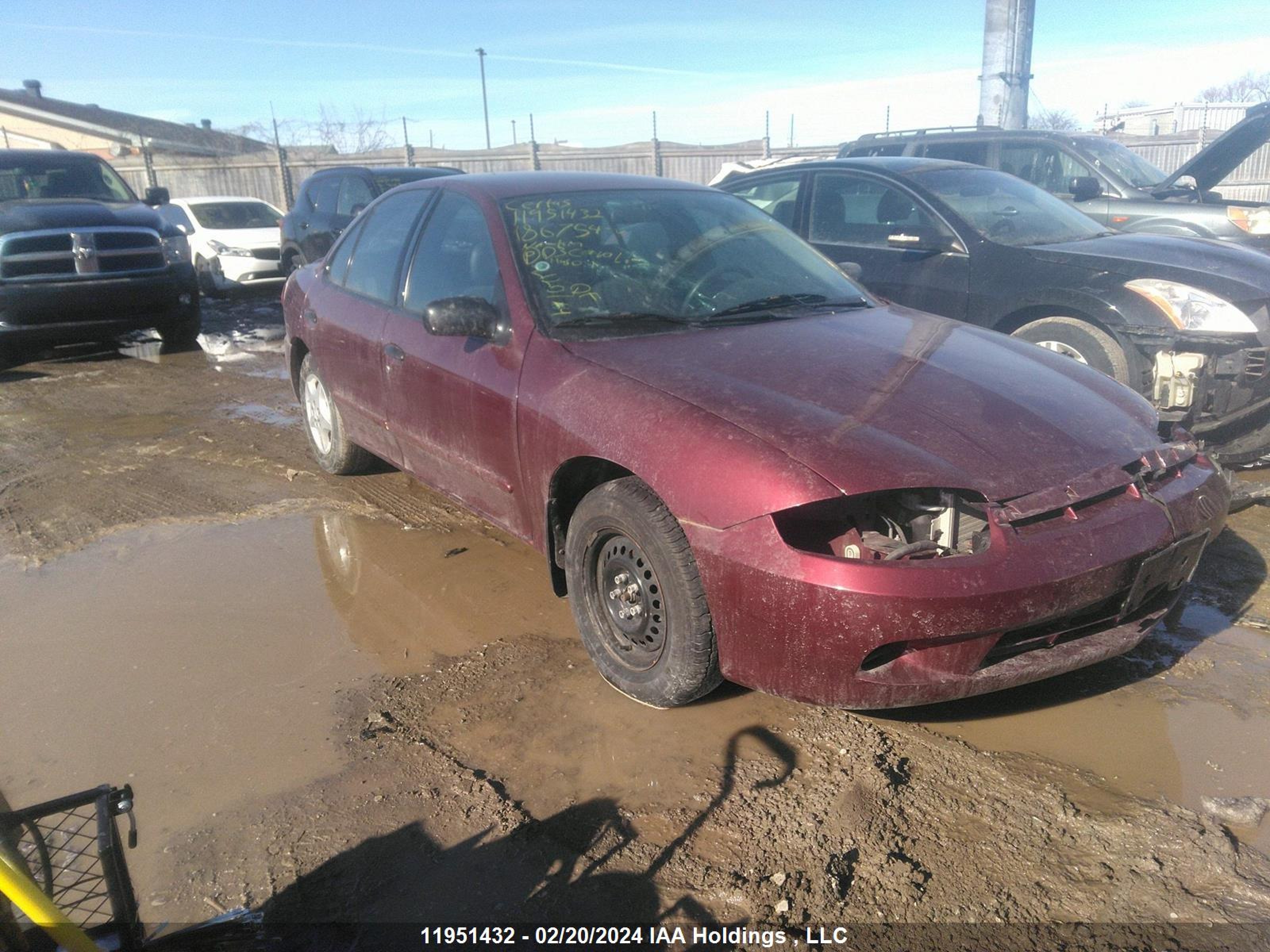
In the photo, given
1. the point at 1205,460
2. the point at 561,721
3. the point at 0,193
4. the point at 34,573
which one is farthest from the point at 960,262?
the point at 0,193

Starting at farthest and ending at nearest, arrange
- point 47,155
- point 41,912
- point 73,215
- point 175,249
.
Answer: point 47,155 → point 175,249 → point 73,215 → point 41,912

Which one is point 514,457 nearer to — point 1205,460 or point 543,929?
point 543,929

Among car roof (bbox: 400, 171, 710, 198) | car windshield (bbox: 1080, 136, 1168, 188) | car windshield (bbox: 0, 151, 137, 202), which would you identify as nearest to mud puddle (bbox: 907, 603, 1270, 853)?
car roof (bbox: 400, 171, 710, 198)

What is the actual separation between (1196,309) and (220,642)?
477 centimetres

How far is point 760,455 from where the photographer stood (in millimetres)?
2537

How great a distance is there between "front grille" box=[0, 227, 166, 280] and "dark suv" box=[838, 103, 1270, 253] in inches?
254

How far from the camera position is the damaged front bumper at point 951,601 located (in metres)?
2.40

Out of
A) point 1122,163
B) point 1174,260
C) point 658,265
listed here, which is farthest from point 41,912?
point 1122,163

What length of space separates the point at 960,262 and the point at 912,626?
146 inches

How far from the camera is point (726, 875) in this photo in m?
2.30

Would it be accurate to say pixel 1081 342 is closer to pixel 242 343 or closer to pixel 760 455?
pixel 760 455

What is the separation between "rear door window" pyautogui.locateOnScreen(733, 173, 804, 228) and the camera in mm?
6465

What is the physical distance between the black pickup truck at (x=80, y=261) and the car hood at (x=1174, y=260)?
7.78 m

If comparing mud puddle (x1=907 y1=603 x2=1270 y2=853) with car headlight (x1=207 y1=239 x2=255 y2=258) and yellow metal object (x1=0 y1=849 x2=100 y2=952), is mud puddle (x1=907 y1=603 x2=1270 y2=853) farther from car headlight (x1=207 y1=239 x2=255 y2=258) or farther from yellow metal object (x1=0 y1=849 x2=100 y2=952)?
car headlight (x1=207 y1=239 x2=255 y2=258)
